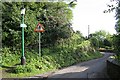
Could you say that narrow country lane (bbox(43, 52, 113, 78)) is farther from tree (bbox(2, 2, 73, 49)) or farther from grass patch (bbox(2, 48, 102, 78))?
tree (bbox(2, 2, 73, 49))

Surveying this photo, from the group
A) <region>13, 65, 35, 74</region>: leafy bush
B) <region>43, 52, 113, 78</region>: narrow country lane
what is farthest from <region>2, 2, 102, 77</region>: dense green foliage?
<region>43, 52, 113, 78</region>: narrow country lane

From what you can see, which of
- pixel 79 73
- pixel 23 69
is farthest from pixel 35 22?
pixel 23 69

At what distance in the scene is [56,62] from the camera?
22078 mm

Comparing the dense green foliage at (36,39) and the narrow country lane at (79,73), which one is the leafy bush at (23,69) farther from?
the narrow country lane at (79,73)

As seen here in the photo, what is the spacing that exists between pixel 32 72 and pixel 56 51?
25.2 ft

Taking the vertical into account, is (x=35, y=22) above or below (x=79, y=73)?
above

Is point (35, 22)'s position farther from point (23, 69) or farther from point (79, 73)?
point (23, 69)

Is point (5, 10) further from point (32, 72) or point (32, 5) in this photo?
point (32, 72)

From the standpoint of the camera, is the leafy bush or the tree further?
the tree

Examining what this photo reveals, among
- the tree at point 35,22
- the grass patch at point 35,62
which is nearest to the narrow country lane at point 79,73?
the grass patch at point 35,62

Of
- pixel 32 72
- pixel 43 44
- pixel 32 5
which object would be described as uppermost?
pixel 32 5

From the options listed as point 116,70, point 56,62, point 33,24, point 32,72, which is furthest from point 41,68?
point 116,70

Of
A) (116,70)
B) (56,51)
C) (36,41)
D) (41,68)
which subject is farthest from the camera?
(56,51)

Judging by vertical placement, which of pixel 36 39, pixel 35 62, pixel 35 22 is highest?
pixel 35 22
